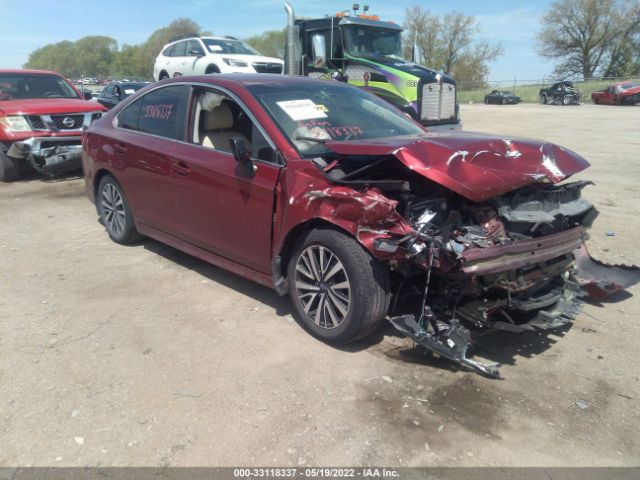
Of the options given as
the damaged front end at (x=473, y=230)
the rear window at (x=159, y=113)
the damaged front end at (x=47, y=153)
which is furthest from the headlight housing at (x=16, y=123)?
the damaged front end at (x=473, y=230)

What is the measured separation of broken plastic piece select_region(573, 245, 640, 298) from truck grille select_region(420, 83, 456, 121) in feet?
22.7

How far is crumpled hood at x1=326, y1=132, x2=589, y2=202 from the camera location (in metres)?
3.17

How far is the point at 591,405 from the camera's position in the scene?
3.07 m

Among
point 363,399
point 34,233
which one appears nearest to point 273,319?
point 363,399

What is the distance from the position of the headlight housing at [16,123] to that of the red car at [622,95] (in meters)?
34.6

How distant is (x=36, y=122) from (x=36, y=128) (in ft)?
0.35

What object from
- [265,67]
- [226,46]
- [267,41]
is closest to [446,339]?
[265,67]

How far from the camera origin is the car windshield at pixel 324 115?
391 cm

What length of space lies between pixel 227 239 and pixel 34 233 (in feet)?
11.6

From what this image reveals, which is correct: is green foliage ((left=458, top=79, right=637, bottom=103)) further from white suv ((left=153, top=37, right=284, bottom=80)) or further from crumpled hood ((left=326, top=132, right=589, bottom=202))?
crumpled hood ((left=326, top=132, right=589, bottom=202))

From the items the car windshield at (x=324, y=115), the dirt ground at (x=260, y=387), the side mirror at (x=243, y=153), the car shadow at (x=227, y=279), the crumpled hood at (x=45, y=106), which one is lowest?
the dirt ground at (x=260, y=387)

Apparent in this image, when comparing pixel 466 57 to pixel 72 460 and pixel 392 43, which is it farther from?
pixel 72 460

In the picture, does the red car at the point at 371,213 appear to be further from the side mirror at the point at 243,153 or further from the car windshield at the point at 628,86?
the car windshield at the point at 628,86

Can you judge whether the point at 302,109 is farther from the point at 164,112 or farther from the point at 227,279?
the point at 227,279
